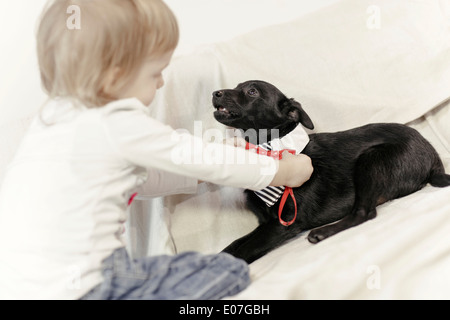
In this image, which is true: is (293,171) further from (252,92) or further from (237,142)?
(252,92)

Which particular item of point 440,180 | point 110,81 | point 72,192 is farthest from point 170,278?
point 440,180

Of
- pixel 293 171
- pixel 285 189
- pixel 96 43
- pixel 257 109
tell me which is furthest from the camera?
pixel 257 109

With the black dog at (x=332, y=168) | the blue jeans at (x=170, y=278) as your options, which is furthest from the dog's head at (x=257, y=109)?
the blue jeans at (x=170, y=278)

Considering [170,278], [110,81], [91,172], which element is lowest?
[170,278]

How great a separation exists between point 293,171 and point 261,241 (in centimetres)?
28

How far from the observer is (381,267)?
119 cm

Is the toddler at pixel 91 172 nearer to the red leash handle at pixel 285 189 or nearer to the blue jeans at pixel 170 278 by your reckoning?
the blue jeans at pixel 170 278

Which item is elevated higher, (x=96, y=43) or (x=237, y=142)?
(x=96, y=43)

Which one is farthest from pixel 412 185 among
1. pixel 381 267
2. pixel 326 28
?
pixel 326 28

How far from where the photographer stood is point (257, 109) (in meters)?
1.66

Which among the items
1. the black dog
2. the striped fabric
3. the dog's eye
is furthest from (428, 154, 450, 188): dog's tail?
the dog's eye

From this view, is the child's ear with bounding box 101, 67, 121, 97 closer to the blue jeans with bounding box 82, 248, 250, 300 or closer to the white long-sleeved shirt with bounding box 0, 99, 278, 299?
the white long-sleeved shirt with bounding box 0, 99, 278, 299
